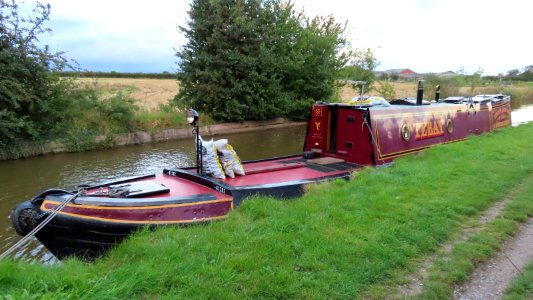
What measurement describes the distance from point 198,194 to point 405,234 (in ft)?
9.70

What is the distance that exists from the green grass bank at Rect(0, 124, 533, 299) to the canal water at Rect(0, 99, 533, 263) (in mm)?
3138

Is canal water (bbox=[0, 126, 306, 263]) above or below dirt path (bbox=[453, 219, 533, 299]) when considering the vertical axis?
below

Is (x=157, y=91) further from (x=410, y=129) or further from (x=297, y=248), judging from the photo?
(x=297, y=248)

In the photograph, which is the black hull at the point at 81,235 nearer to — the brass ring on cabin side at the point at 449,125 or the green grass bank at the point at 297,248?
the green grass bank at the point at 297,248

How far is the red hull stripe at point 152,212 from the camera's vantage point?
16.8 ft

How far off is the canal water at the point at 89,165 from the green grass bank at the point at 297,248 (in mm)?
3138

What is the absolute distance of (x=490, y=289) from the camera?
3447mm

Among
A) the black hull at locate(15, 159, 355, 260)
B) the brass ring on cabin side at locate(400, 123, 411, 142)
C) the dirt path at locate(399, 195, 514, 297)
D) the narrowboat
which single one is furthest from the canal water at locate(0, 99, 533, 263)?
the brass ring on cabin side at locate(400, 123, 411, 142)

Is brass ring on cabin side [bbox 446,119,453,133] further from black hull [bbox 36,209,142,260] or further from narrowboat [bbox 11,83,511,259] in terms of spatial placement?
black hull [bbox 36,209,142,260]

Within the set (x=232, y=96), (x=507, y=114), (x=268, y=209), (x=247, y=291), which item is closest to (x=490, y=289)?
(x=247, y=291)

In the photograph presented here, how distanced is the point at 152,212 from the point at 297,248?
2.26 m

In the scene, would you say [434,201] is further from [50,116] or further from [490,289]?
[50,116]

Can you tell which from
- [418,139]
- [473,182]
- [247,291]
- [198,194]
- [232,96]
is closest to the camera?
[247,291]

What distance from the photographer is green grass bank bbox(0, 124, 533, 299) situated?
10.2 ft
